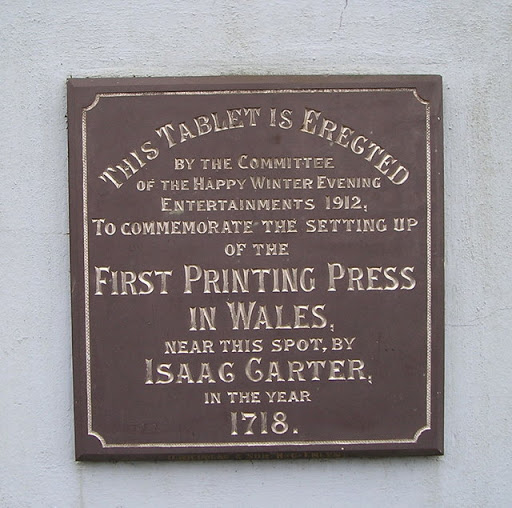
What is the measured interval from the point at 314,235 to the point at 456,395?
82cm

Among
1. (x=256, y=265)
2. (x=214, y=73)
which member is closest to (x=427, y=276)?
(x=256, y=265)

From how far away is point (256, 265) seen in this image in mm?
3049

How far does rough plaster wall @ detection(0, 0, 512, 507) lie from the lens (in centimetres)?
310

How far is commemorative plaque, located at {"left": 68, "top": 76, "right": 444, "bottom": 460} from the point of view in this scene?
304 centimetres

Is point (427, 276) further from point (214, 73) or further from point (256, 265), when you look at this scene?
point (214, 73)

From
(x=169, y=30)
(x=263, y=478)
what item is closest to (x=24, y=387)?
(x=263, y=478)

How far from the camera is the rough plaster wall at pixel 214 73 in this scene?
310 cm

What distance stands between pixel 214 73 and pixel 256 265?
2.42ft

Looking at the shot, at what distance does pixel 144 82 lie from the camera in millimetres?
3049

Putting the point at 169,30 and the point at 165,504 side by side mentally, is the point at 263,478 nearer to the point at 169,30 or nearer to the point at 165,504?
the point at 165,504

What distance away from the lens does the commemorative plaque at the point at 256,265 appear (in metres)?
3.04

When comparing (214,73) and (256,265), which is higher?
(214,73)

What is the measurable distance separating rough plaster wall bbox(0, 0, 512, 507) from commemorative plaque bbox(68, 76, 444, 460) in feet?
0.31

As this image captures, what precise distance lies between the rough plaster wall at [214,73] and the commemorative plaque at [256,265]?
10 centimetres
